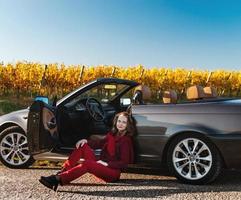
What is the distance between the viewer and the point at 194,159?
20.9 ft

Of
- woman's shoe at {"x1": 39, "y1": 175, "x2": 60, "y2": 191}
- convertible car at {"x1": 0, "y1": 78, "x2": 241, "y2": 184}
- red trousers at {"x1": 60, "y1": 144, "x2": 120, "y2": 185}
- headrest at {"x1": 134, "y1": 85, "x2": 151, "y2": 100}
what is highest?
headrest at {"x1": 134, "y1": 85, "x2": 151, "y2": 100}

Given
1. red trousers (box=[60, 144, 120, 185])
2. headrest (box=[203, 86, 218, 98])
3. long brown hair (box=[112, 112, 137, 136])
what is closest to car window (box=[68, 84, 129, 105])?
long brown hair (box=[112, 112, 137, 136])

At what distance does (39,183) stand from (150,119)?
174 centimetres

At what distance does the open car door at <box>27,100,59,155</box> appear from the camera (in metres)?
6.66

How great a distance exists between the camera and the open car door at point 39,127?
666 centimetres

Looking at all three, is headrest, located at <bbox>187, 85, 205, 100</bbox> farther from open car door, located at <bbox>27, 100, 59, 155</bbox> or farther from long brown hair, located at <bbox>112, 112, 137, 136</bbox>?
open car door, located at <bbox>27, 100, 59, 155</bbox>

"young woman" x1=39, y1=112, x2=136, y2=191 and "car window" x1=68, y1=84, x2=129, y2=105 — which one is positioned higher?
"car window" x1=68, y1=84, x2=129, y2=105

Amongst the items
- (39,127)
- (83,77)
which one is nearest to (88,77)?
(83,77)

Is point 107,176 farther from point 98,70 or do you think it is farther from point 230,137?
point 98,70

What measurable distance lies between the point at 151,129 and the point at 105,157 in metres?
0.76

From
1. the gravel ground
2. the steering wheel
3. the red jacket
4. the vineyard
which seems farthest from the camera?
the vineyard

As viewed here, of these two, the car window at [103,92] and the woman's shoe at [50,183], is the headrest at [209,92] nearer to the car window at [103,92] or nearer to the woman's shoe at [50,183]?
the car window at [103,92]

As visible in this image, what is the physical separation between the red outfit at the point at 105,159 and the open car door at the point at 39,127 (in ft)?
2.03

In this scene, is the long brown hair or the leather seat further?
the leather seat
